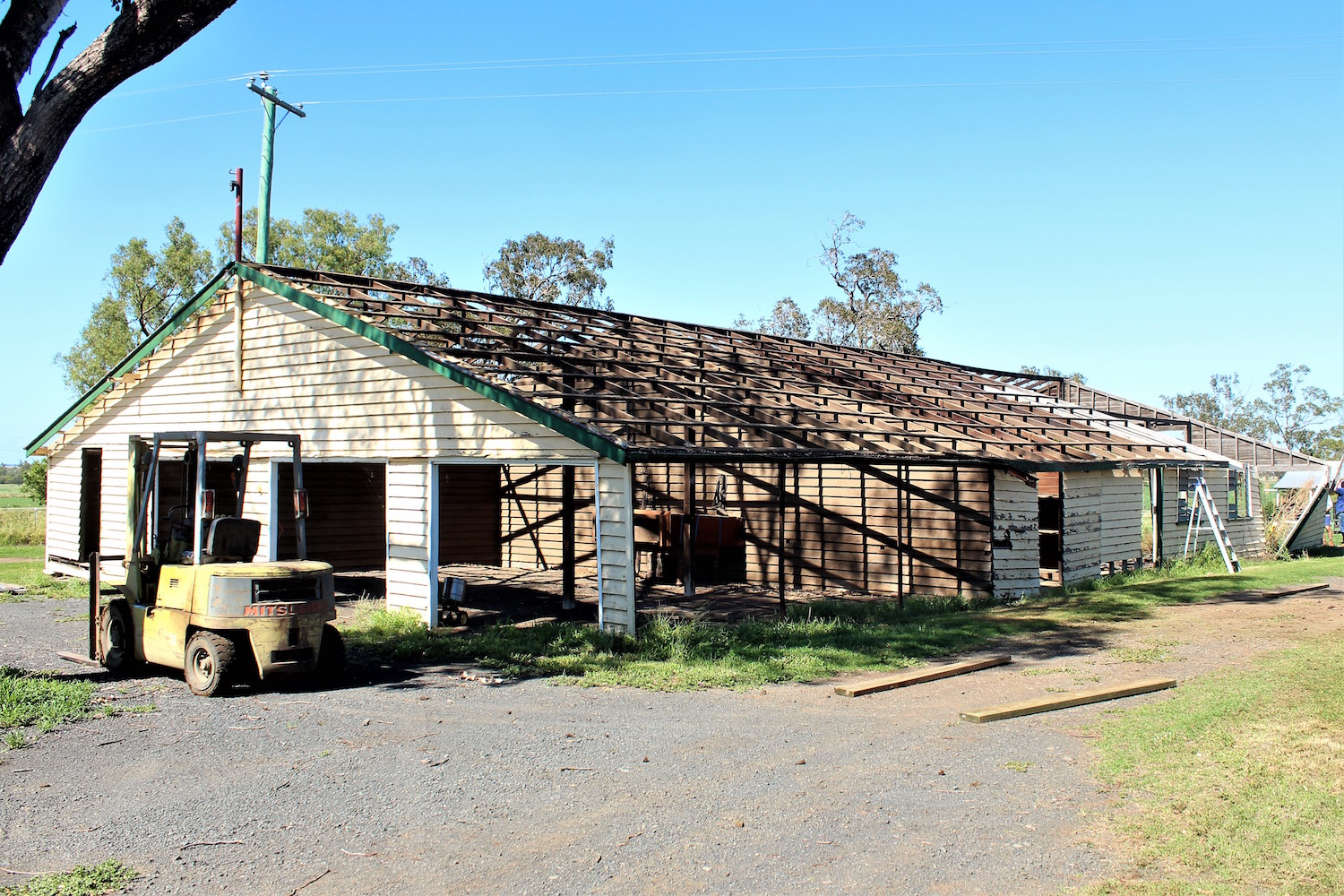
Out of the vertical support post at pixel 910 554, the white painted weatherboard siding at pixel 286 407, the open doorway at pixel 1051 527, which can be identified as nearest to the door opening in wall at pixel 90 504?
the white painted weatherboard siding at pixel 286 407

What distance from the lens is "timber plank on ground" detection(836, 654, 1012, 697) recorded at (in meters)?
10.1

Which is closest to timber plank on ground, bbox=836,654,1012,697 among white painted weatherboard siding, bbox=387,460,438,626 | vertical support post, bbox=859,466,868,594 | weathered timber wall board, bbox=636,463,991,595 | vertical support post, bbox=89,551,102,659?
weathered timber wall board, bbox=636,463,991,595

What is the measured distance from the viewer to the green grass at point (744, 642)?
36.4 ft

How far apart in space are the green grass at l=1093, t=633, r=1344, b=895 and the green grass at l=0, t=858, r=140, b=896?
5.23m

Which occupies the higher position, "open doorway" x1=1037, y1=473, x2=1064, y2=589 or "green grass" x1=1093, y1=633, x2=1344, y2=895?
"open doorway" x1=1037, y1=473, x2=1064, y2=589

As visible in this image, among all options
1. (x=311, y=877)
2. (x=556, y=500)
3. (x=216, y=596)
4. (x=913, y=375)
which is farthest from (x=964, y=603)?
(x=311, y=877)

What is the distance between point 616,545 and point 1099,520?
Result: 38.6 ft

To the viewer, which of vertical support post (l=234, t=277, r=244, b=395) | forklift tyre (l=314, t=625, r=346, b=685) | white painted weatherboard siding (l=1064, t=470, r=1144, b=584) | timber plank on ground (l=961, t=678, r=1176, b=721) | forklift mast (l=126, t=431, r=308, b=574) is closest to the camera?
timber plank on ground (l=961, t=678, r=1176, b=721)

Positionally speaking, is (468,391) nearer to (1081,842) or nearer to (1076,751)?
(1076,751)

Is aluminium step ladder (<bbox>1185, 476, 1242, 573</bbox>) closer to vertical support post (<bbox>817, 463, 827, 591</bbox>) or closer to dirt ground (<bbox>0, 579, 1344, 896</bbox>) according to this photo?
vertical support post (<bbox>817, 463, 827, 591</bbox>)

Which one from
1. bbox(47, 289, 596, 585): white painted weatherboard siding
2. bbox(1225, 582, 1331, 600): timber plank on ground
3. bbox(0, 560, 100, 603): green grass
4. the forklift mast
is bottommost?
bbox(1225, 582, 1331, 600): timber plank on ground

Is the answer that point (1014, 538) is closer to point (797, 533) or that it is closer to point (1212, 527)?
point (797, 533)

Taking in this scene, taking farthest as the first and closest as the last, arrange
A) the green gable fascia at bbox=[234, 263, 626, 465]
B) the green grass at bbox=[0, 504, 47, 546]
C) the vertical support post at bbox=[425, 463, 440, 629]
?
the green grass at bbox=[0, 504, 47, 546] → the vertical support post at bbox=[425, 463, 440, 629] → the green gable fascia at bbox=[234, 263, 626, 465]

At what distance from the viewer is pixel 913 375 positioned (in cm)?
2294
